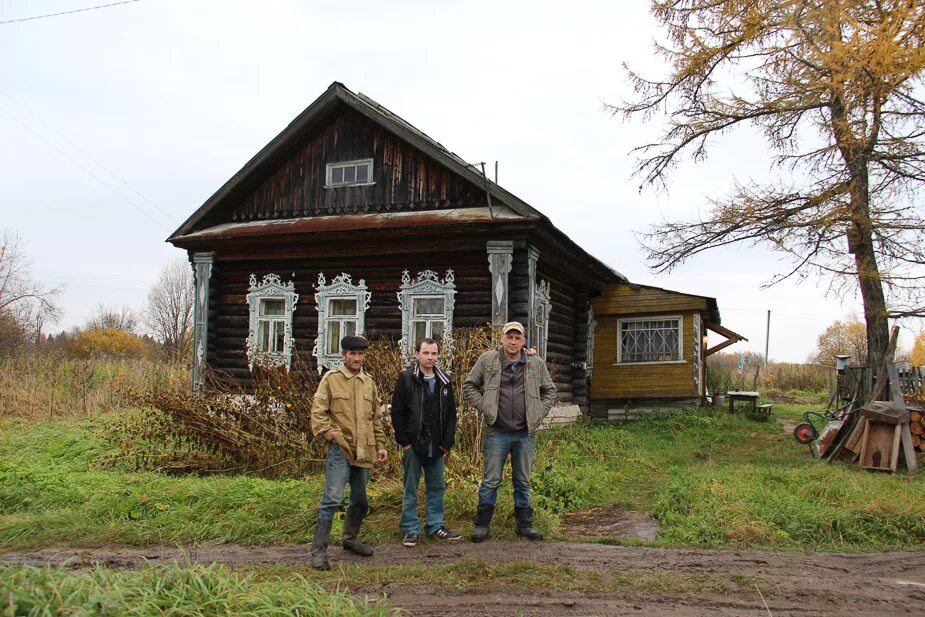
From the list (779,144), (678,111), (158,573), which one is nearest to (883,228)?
(779,144)

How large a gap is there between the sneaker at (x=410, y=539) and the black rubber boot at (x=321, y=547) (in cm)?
71


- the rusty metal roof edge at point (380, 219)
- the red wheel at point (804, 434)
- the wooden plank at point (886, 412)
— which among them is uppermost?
the rusty metal roof edge at point (380, 219)

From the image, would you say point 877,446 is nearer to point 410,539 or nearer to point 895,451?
point 895,451

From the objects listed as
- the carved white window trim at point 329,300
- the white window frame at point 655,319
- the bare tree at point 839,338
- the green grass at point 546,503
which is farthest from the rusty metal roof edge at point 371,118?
the bare tree at point 839,338

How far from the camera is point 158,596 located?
3.31m

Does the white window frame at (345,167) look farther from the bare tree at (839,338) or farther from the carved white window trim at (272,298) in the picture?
the bare tree at (839,338)

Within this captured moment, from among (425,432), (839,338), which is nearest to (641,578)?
(425,432)

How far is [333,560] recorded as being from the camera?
216 inches

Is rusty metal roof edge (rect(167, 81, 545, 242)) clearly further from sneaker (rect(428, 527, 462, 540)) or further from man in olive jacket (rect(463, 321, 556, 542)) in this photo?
sneaker (rect(428, 527, 462, 540))

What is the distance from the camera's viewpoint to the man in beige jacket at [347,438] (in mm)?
5426

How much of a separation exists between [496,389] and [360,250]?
779 cm

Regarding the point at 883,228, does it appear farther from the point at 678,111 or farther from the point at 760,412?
the point at 760,412

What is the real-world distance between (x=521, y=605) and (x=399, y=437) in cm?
197

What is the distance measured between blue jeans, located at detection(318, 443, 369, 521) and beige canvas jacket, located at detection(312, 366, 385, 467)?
2.9 inches
